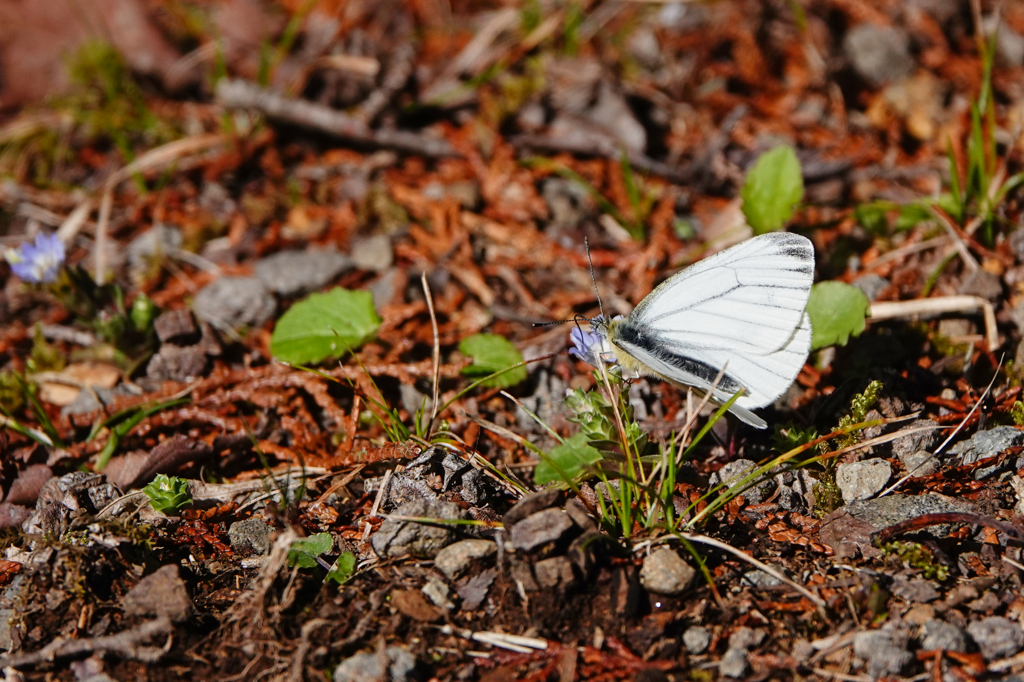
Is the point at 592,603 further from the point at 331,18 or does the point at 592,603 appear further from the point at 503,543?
the point at 331,18

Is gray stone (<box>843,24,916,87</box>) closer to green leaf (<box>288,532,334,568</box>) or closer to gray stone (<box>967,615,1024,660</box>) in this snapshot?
gray stone (<box>967,615,1024,660</box>)

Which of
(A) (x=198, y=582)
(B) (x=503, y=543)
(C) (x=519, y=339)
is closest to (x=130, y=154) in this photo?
(C) (x=519, y=339)

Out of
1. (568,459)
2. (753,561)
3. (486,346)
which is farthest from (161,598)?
(753,561)

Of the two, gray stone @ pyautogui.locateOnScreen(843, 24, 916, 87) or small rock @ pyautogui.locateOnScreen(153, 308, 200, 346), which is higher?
gray stone @ pyautogui.locateOnScreen(843, 24, 916, 87)

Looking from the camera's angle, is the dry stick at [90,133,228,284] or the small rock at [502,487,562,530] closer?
the small rock at [502,487,562,530]

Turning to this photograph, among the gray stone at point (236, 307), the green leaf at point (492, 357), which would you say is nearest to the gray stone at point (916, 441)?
the green leaf at point (492, 357)

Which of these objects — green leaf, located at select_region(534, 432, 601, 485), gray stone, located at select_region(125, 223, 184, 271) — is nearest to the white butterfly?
green leaf, located at select_region(534, 432, 601, 485)

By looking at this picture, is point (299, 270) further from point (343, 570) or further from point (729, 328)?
point (729, 328)
